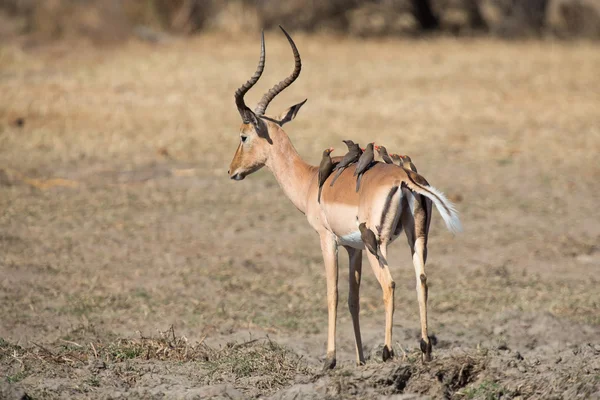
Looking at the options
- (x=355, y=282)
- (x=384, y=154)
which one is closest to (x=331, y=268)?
(x=355, y=282)

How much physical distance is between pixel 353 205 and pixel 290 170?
857 mm

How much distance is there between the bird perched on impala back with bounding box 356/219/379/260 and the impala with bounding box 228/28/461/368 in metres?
0.04

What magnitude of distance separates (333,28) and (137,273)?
43.6ft

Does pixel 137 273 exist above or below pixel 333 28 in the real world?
below

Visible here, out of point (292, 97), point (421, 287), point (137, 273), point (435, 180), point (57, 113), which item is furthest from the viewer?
point (292, 97)

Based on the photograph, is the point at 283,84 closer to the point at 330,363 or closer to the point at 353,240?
the point at 353,240

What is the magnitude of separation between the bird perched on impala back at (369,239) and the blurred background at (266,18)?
1471 centimetres

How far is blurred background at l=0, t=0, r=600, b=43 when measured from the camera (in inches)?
766

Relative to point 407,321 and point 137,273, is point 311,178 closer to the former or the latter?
point 407,321

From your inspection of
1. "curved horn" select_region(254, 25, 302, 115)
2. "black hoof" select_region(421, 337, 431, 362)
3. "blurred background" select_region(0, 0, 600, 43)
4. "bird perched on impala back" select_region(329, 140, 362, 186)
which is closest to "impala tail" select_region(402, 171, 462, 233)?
"black hoof" select_region(421, 337, 431, 362)

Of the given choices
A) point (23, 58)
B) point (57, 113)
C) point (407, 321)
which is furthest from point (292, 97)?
point (407, 321)

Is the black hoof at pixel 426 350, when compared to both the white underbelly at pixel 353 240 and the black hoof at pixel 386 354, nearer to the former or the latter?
the black hoof at pixel 386 354

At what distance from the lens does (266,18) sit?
20.8m

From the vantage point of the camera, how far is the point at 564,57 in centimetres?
1739
